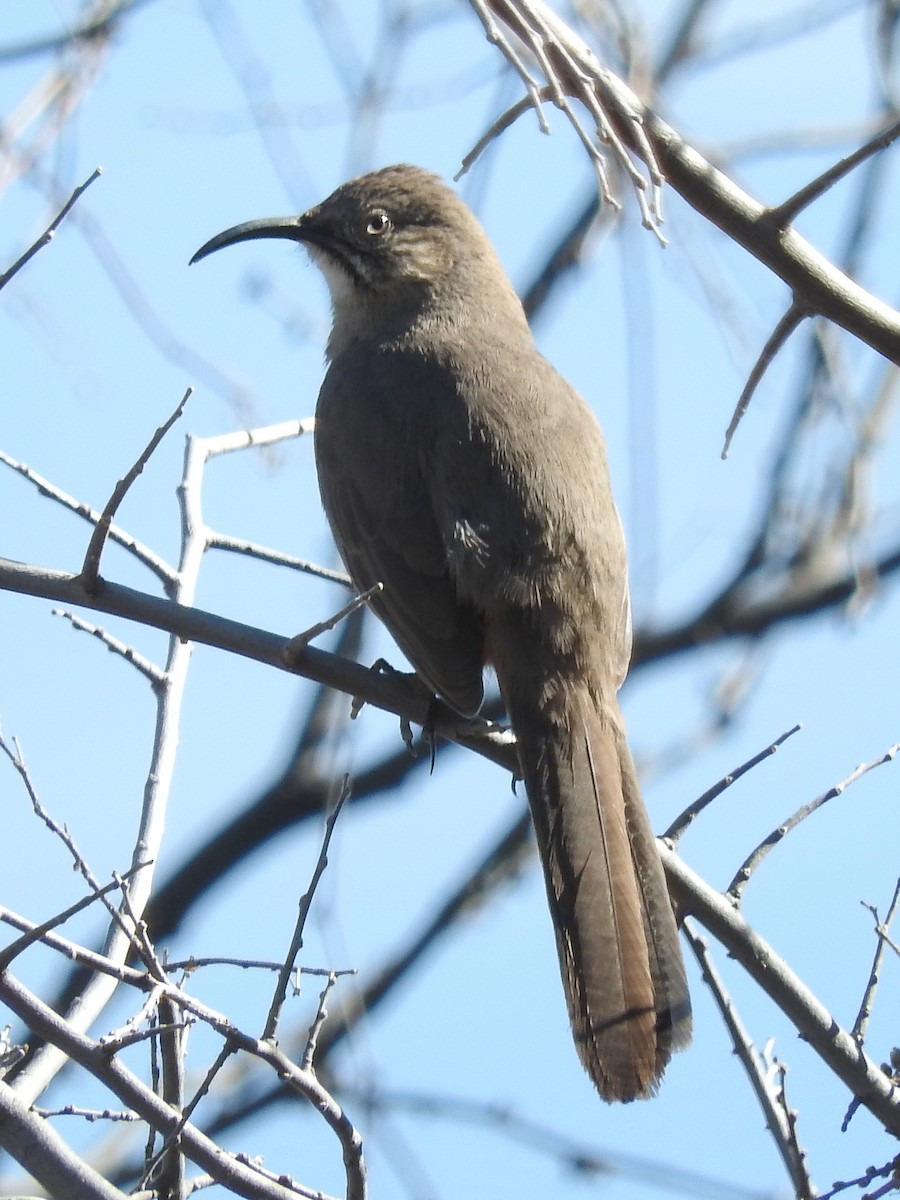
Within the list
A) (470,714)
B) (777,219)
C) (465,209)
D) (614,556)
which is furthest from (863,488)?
(777,219)

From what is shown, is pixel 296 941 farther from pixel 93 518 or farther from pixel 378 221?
pixel 378 221

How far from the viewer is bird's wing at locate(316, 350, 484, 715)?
4.13 meters

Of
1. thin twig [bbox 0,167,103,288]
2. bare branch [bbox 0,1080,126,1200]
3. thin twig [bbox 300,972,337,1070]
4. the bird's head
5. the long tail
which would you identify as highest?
the bird's head

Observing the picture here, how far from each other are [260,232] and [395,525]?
6.38 feet

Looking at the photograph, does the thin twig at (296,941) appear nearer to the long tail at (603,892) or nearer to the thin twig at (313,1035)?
the thin twig at (313,1035)

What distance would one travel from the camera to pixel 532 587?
416 cm

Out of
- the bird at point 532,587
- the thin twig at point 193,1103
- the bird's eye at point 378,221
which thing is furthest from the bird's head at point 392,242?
the thin twig at point 193,1103

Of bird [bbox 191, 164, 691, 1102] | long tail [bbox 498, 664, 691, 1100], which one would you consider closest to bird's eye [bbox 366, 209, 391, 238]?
bird [bbox 191, 164, 691, 1102]

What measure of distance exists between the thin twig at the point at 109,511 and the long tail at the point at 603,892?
1.27 m

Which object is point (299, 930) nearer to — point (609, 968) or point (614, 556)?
point (609, 968)

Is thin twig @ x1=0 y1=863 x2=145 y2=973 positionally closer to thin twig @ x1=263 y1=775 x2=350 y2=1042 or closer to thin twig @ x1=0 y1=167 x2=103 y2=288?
thin twig @ x1=263 y1=775 x2=350 y2=1042

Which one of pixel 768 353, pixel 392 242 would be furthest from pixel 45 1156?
pixel 392 242

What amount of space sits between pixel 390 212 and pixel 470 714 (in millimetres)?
2475

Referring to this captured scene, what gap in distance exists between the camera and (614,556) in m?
4.43
